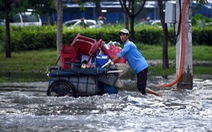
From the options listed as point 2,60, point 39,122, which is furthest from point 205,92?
point 2,60

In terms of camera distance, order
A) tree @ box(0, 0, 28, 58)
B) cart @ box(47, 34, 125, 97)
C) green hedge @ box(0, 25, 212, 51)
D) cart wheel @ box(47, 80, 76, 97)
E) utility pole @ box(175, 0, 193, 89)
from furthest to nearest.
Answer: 1. green hedge @ box(0, 25, 212, 51)
2. tree @ box(0, 0, 28, 58)
3. utility pole @ box(175, 0, 193, 89)
4. cart wheel @ box(47, 80, 76, 97)
5. cart @ box(47, 34, 125, 97)

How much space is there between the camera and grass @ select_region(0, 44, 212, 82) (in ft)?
76.6

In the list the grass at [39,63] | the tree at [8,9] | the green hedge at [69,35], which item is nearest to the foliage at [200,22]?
the green hedge at [69,35]

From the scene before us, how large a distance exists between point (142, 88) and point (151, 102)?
58 cm

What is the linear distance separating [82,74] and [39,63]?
40.0 feet

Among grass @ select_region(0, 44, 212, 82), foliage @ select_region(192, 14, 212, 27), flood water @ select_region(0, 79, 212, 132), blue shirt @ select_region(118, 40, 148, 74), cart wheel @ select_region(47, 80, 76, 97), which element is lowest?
grass @ select_region(0, 44, 212, 82)

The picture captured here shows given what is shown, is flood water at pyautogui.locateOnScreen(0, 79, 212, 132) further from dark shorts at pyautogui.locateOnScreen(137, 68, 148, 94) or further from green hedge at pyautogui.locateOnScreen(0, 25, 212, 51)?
green hedge at pyautogui.locateOnScreen(0, 25, 212, 51)

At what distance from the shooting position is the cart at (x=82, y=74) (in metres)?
16.1

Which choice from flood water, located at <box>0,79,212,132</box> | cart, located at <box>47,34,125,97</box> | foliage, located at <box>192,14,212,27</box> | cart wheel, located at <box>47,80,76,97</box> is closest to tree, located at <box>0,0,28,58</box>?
flood water, located at <box>0,79,212,132</box>

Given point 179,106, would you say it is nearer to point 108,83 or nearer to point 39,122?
point 108,83

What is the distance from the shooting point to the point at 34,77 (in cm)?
2259

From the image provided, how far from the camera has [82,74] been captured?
1612 cm

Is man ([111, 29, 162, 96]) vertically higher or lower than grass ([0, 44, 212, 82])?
higher

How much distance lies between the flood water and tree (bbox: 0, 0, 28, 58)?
12.3 meters
